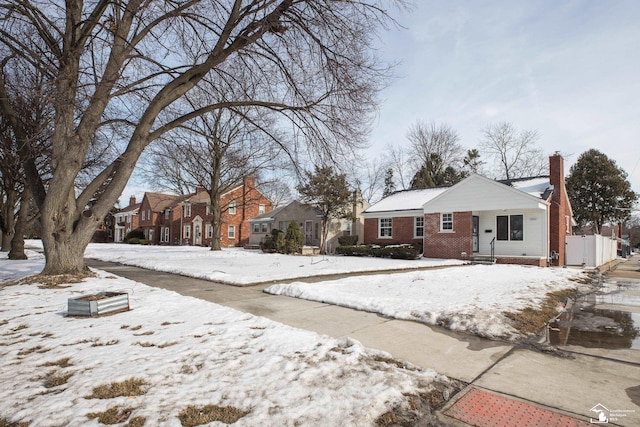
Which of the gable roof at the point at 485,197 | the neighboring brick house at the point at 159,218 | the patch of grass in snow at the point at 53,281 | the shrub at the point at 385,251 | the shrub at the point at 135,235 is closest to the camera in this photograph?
the patch of grass in snow at the point at 53,281

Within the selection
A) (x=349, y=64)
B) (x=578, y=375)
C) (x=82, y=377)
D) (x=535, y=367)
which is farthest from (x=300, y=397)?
(x=349, y=64)

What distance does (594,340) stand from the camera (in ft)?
17.0

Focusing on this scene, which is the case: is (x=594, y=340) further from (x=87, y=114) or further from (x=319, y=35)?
(x=87, y=114)

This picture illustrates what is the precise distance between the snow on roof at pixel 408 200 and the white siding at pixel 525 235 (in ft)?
14.8

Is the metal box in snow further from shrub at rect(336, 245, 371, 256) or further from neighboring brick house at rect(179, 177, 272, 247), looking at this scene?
neighboring brick house at rect(179, 177, 272, 247)

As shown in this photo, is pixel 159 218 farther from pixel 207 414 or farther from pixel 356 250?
pixel 207 414

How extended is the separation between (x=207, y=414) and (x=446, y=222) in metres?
20.3

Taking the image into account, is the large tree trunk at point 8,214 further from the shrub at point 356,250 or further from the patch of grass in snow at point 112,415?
the patch of grass in snow at point 112,415

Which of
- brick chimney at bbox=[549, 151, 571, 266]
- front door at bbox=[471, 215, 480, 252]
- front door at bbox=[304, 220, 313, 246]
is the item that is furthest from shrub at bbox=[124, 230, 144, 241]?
brick chimney at bbox=[549, 151, 571, 266]

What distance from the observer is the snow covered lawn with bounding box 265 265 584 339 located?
5770 millimetres

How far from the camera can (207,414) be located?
8.87ft

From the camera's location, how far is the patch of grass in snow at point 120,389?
9.80 ft

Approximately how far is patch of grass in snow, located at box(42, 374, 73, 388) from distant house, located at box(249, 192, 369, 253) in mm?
23866

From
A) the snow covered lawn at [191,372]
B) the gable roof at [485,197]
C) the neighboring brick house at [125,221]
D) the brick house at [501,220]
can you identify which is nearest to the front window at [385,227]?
the brick house at [501,220]
